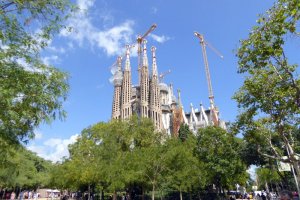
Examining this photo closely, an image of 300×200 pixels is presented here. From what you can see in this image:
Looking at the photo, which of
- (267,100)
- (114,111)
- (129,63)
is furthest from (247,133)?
(129,63)

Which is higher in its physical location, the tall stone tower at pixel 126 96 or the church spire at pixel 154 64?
the church spire at pixel 154 64

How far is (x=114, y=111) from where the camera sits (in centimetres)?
9738

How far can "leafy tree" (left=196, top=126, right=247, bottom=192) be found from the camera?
103 ft

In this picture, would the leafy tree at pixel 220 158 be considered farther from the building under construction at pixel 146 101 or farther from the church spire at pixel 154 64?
the church spire at pixel 154 64

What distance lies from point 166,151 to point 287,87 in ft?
69.2

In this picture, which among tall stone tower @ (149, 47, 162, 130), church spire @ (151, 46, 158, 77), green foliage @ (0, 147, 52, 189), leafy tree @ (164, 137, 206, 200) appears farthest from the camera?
church spire @ (151, 46, 158, 77)

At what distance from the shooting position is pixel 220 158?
3209 cm

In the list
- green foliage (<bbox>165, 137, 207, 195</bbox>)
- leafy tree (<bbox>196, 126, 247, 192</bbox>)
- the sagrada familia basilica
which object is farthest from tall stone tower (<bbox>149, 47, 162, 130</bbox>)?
green foliage (<bbox>165, 137, 207, 195</bbox>)

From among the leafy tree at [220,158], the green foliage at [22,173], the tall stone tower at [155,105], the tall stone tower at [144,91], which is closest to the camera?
the leafy tree at [220,158]

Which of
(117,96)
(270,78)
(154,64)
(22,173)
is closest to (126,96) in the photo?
(117,96)

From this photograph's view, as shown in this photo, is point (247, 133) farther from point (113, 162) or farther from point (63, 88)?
point (113, 162)

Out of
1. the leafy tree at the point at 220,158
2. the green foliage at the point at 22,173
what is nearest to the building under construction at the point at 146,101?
the green foliage at the point at 22,173

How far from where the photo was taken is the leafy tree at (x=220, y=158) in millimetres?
31422

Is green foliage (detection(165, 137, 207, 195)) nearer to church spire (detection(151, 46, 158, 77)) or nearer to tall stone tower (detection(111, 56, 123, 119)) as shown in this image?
tall stone tower (detection(111, 56, 123, 119))
